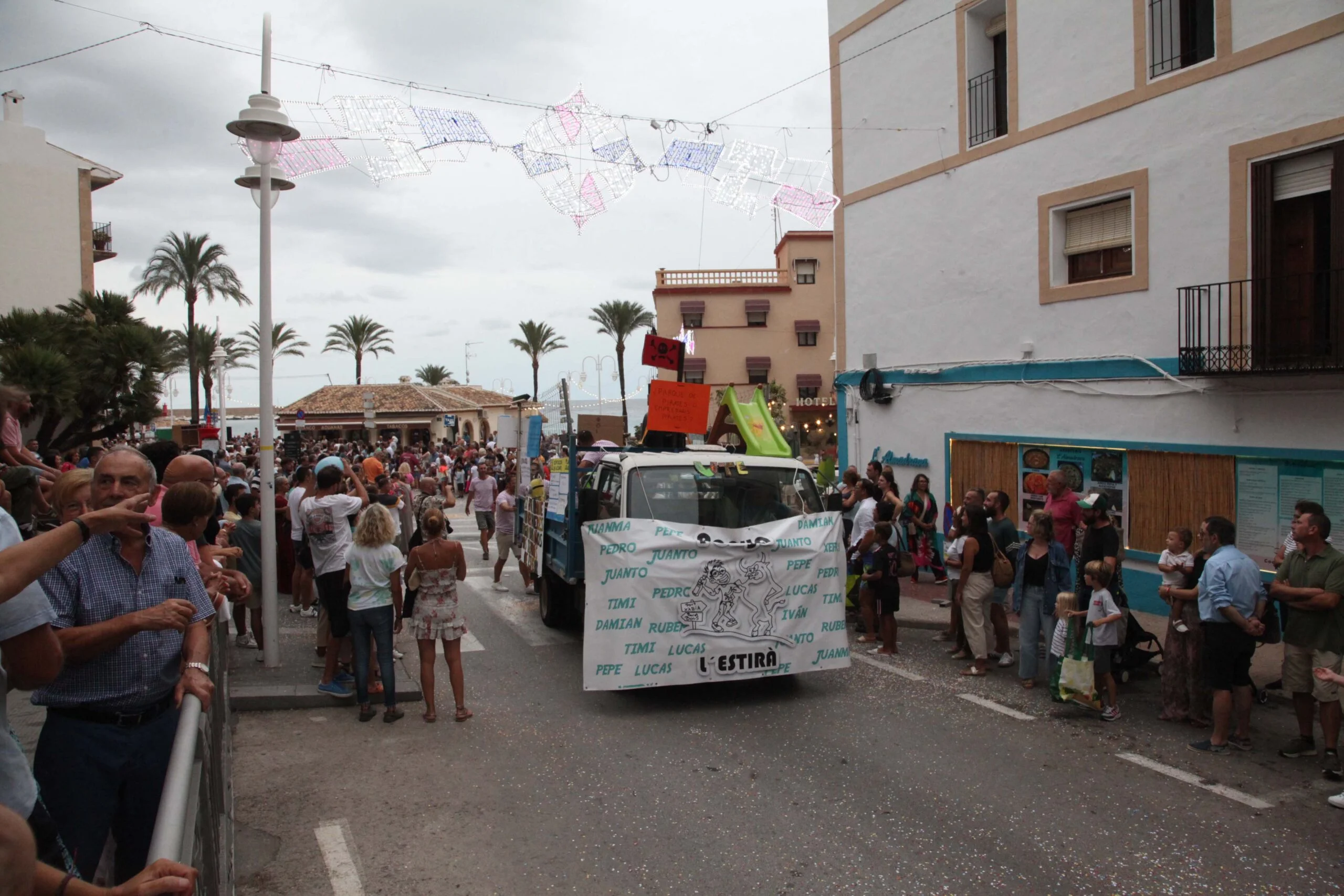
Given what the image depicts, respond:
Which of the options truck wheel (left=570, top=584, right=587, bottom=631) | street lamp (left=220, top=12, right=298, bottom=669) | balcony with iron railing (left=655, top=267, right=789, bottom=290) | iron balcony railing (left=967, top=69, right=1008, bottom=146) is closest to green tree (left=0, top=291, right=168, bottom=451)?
street lamp (left=220, top=12, right=298, bottom=669)

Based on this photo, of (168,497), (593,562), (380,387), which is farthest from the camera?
(380,387)

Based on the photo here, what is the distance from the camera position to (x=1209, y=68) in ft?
33.7

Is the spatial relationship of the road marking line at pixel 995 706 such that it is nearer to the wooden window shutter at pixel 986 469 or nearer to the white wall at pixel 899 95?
the wooden window shutter at pixel 986 469

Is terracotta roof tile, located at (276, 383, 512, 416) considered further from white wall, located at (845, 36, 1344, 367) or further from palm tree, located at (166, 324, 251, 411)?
white wall, located at (845, 36, 1344, 367)

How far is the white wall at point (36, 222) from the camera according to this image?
2927 centimetres

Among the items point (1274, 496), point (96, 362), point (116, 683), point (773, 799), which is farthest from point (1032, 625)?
point (96, 362)

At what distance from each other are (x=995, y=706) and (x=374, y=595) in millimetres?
5251

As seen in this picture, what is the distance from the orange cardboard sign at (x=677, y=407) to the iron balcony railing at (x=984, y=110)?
7.47m

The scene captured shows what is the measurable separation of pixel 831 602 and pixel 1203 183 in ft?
23.7

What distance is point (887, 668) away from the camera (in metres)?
8.55

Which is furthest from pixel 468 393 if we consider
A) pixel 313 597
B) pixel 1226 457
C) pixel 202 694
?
pixel 202 694

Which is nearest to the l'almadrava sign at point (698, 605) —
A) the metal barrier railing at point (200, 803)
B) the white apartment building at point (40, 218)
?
the metal barrier railing at point (200, 803)

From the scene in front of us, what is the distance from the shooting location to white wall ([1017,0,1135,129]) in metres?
11.3

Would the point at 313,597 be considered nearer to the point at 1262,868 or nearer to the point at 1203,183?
the point at 1262,868
